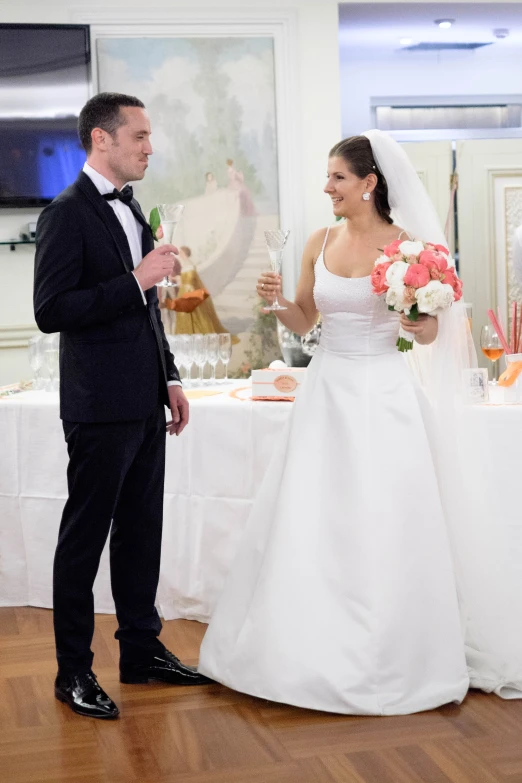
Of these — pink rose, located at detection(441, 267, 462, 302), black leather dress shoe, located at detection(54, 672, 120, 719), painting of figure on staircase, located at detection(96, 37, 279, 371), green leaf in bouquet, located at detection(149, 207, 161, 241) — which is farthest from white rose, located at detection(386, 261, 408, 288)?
painting of figure on staircase, located at detection(96, 37, 279, 371)

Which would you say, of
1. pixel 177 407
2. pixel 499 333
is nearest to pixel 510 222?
pixel 499 333

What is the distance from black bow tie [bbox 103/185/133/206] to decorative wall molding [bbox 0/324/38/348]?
3149 mm

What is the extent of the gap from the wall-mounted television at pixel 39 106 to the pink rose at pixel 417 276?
3.44 meters

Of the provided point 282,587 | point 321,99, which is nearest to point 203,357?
point 282,587

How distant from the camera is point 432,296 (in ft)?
9.08

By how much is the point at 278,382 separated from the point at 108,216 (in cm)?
108

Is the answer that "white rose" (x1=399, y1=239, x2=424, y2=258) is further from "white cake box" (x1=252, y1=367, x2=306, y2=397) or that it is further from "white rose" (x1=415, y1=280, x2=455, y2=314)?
"white cake box" (x1=252, y1=367, x2=306, y2=397)

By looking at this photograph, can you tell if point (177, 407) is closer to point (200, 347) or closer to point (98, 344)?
point (98, 344)

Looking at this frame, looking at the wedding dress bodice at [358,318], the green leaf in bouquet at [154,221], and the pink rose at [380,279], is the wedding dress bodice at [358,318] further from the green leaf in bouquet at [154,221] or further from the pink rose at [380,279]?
the green leaf in bouquet at [154,221]

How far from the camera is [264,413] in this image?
3.53m

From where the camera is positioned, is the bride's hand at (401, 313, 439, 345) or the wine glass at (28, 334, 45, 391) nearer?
the bride's hand at (401, 313, 439, 345)

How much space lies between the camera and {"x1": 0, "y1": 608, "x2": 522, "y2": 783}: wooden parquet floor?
2.43 meters

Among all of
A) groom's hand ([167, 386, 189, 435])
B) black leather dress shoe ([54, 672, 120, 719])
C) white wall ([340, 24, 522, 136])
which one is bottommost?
black leather dress shoe ([54, 672, 120, 719])

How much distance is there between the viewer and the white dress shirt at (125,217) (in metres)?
2.76
